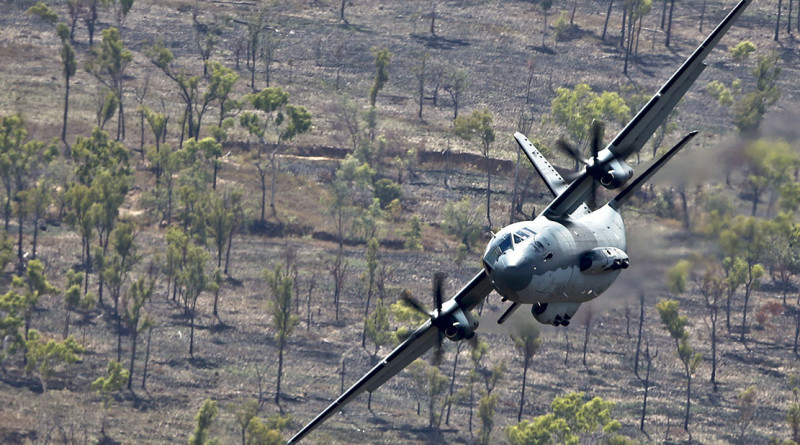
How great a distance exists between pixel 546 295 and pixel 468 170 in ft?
358

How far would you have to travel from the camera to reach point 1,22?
609ft

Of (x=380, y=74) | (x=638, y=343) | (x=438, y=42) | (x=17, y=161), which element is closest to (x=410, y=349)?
(x=638, y=343)

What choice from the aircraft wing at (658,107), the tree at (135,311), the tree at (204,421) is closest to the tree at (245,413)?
the tree at (204,421)

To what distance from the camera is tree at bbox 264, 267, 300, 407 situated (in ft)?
400

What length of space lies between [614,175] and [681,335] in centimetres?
7021

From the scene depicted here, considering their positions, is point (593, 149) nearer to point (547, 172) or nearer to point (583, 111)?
point (547, 172)

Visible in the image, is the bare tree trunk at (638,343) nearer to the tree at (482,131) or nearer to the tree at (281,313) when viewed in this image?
the tree at (482,131)

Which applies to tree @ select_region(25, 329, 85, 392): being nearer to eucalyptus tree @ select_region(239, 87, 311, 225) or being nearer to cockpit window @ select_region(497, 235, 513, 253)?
eucalyptus tree @ select_region(239, 87, 311, 225)

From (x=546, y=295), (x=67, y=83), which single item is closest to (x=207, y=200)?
(x=67, y=83)

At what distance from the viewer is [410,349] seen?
2394 inches

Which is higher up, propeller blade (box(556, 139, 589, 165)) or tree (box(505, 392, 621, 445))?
propeller blade (box(556, 139, 589, 165))

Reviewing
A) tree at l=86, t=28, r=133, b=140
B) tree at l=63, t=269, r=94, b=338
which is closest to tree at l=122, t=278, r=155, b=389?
tree at l=63, t=269, r=94, b=338

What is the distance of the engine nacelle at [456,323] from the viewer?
57.4 metres

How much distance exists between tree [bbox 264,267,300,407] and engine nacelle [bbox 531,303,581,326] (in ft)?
226
